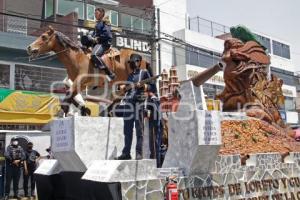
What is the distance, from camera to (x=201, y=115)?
7.05 metres

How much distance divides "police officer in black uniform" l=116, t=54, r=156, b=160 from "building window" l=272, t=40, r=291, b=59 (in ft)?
102

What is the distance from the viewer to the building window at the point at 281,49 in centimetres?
3677

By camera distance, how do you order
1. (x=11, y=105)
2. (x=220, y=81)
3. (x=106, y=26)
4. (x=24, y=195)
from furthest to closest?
(x=220, y=81)
(x=11, y=105)
(x=24, y=195)
(x=106, y=26)

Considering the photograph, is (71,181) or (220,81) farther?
(220,81)

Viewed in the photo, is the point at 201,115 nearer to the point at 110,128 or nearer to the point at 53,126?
the point at 110,128

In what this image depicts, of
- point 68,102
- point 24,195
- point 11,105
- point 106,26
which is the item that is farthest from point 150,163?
point 11,105

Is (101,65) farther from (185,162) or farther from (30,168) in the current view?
(30,168)

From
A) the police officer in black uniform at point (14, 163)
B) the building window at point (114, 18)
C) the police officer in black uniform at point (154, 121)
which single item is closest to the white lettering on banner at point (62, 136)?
the police officer in black uniform at point (154, 121)

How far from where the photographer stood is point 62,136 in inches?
289

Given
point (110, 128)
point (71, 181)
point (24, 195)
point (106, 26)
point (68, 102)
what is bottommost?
point (24, 195)

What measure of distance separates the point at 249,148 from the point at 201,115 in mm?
2094

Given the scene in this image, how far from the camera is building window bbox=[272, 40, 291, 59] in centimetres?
3677

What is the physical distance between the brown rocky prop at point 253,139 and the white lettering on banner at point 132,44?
14.4 m

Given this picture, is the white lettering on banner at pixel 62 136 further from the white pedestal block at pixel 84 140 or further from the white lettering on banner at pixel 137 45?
the white lettering on banner at pixel 137 45
